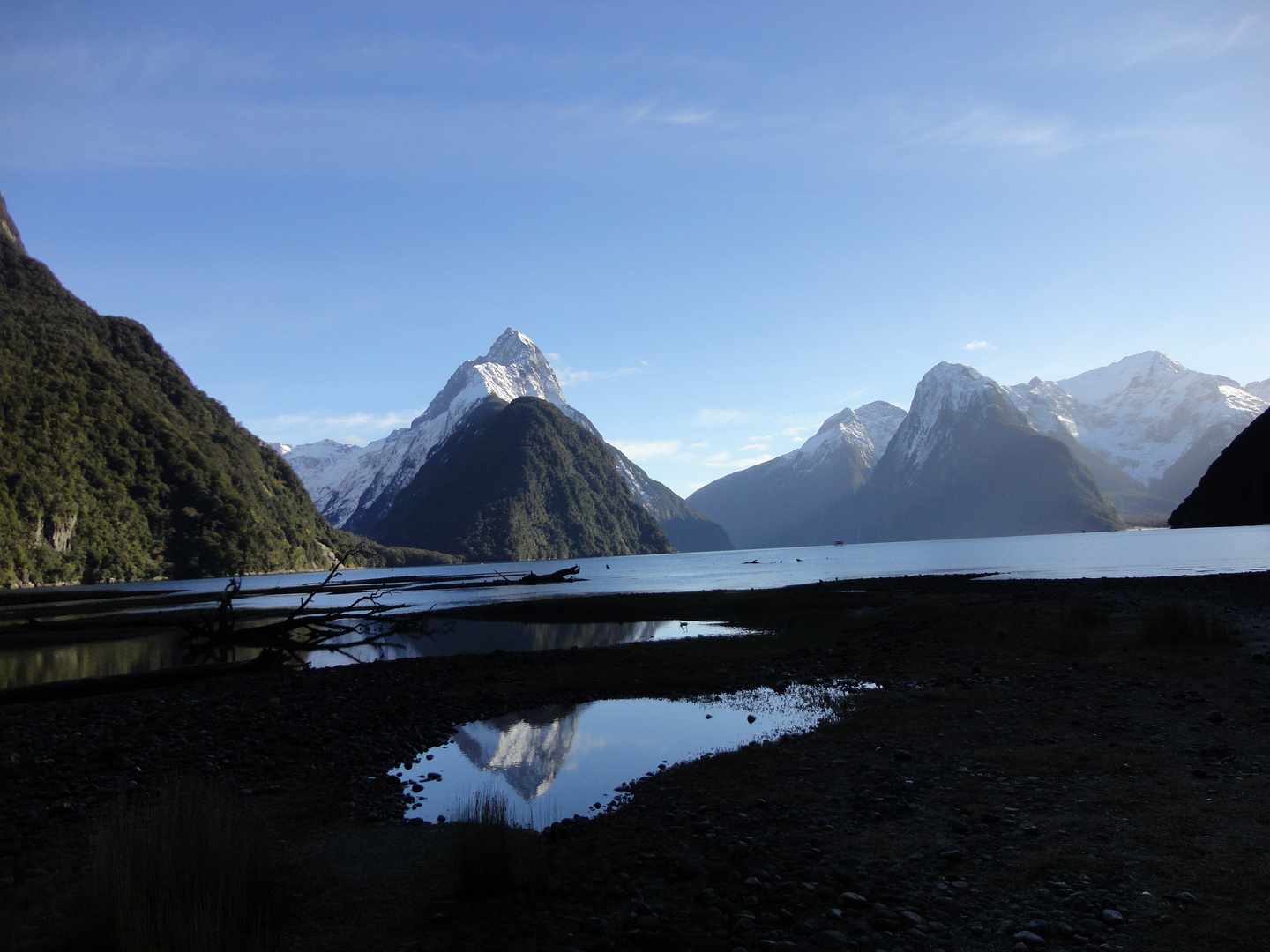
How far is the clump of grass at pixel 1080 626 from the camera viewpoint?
23.1 meters

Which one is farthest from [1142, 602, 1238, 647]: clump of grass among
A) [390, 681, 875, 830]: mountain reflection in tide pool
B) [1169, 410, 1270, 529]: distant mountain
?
[1169, 410, 1270, 529]: distant mountain

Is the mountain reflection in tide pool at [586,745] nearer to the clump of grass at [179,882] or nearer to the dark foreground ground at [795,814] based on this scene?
the dark foreground ground at [795,814]

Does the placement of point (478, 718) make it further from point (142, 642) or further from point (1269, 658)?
point (142, 642)

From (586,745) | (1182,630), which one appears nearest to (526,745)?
(586,745)

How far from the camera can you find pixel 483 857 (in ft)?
26.4

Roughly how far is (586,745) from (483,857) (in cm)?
888

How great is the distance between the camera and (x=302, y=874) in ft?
29.0

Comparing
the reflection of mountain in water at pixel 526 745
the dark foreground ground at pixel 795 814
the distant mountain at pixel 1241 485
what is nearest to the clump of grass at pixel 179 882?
the dark foreground ground at pixel 795 814

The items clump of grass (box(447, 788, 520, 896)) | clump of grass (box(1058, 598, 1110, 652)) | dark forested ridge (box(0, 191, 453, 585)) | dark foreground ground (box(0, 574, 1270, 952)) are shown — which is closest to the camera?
dark foreground ground (box(0, 574, 1270, 952))

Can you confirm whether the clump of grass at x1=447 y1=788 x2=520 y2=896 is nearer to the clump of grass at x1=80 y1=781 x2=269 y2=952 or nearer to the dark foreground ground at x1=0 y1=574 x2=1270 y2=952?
the dark foreground ground at x1=0 y1=574 x2=1270 y2=952

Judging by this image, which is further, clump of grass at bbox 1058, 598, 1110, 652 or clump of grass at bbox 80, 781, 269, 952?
clump of grass at bbox 1058, 598, 1110, 652

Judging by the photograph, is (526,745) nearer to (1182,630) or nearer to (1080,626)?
(1182,630)

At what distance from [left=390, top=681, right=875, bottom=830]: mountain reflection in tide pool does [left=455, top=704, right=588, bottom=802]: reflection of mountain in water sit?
0.07 feet

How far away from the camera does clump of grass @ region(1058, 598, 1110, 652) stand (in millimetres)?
23141
